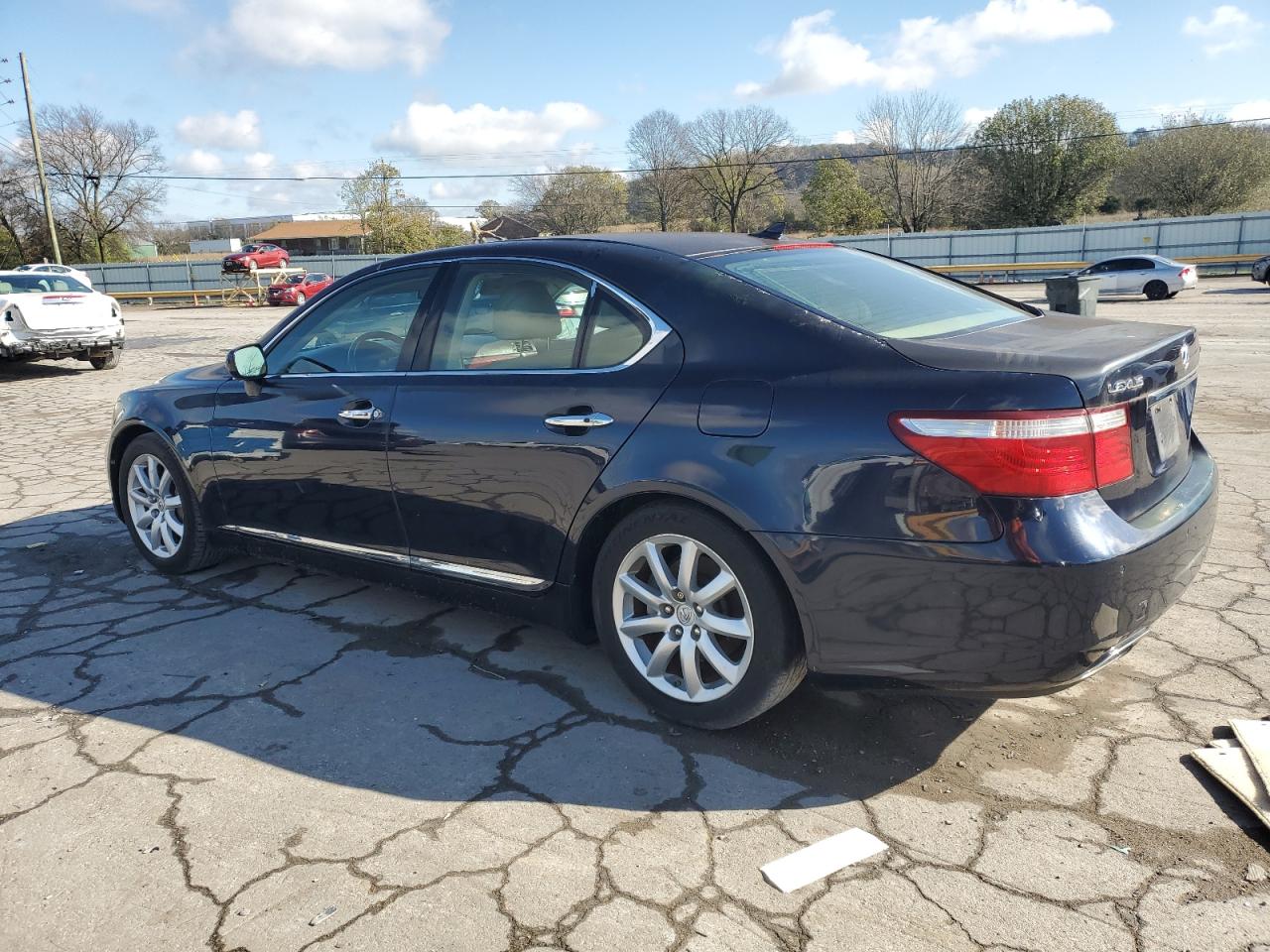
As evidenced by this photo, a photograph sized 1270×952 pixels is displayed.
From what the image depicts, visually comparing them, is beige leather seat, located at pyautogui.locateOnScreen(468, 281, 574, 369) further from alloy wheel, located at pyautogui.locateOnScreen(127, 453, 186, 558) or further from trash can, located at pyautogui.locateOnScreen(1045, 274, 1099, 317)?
trash can, located at pyautogui.locateOnScreen(1045, 274, 1099, 317)

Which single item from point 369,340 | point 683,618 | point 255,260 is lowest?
point 683,618

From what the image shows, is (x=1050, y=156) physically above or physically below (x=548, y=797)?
above

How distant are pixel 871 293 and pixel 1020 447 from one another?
105 centimetres

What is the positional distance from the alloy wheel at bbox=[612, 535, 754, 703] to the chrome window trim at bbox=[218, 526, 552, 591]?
377mm

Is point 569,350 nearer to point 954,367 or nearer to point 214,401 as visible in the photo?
point 954,367

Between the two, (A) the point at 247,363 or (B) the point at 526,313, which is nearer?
(B) the point at 526,313

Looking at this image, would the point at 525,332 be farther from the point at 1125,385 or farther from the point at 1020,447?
the point at 1125,385

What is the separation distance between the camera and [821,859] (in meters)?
2.45

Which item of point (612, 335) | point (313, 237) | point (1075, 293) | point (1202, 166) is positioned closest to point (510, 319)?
point (612, 335)

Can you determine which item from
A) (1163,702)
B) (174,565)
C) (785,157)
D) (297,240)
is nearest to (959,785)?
(1163,702)

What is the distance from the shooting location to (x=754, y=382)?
2.80 m

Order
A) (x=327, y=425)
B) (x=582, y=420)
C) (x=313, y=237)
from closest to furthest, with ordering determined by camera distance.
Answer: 1. (x=582, y=420)
2. (x=327, y=425)
3. (x=313, y=237)

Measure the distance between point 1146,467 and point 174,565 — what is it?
4.41 meters

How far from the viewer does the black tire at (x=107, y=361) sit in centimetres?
1484
